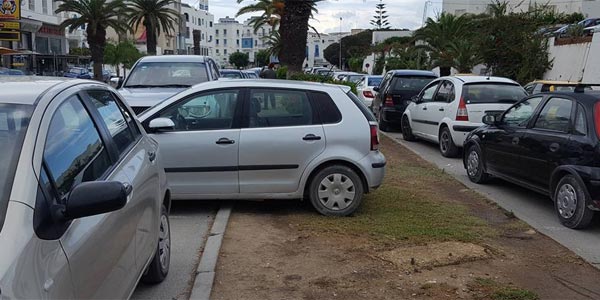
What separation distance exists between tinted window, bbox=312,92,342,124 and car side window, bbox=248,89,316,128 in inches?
3.5

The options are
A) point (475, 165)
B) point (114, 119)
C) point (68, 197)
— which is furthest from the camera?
point (475, 165)

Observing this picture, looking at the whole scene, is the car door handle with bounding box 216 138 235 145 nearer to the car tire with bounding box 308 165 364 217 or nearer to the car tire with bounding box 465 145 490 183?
the car tire with bounding box 308 165 364 217

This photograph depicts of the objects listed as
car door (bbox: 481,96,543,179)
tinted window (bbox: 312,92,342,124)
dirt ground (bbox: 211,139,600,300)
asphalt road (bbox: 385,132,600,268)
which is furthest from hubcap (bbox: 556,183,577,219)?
tinted window (bbox: 312,92,342,124)

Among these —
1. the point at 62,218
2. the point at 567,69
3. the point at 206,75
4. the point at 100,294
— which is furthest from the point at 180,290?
the point at 567,69

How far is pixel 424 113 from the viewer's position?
43.0 ft

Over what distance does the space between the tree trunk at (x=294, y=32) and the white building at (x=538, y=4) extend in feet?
58.1

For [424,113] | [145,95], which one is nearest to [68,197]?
[145,95]

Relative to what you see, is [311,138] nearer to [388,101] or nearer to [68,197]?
[68,197]

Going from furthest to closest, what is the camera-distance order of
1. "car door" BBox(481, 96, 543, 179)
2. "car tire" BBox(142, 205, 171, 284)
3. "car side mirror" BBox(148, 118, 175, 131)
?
"car door" BBox(481, 96, 543, 179) → "car side mirror" BBox(148, 118, 175, 131) → "car tire" BBox(142, 205, 171, 284)

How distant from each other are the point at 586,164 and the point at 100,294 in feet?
17.4

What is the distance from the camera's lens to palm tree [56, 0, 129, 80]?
3549 centimetres

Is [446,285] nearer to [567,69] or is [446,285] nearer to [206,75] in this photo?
[206,75]

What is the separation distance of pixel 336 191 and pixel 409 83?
995cm

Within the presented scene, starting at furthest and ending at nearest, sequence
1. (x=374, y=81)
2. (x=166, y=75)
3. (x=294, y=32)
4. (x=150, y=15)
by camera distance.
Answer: (x=150, y=15)
(x=374, y=81)
(x=294, y=32)
(x=166, y=75)
